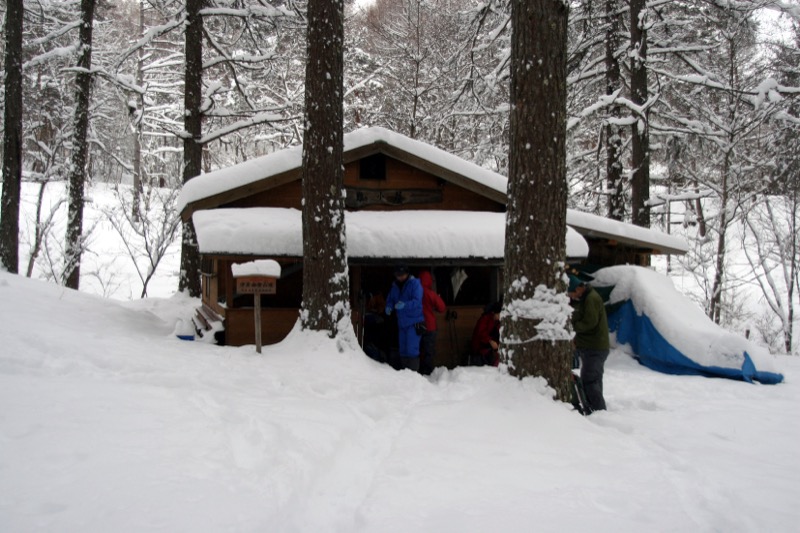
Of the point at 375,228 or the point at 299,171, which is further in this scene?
the point at 299,171

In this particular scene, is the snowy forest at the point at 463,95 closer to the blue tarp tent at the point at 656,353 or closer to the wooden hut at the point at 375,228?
the wooden hut at the point at 375,228

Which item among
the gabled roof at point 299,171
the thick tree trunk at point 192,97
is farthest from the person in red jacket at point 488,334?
the thick tree trunk at point 192,97

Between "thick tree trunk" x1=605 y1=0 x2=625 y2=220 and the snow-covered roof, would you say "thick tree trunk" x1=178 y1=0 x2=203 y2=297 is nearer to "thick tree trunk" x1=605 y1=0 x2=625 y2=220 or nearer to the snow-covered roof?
the snow-covered roof

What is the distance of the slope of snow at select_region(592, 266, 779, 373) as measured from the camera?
30.5 ft

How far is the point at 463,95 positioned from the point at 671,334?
31.5 ft

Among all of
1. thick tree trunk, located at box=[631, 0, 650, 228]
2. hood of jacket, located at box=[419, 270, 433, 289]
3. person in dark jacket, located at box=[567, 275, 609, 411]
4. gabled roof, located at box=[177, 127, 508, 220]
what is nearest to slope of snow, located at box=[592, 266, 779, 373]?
thick tree trunk, located at box=[631, 0, 650, 228]

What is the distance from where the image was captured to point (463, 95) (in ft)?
53.8

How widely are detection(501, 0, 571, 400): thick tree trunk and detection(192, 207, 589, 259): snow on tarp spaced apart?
380 cm

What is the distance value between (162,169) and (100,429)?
104ft

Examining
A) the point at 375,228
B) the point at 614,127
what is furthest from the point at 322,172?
the point at 614,127

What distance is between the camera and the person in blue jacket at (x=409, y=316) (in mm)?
8469

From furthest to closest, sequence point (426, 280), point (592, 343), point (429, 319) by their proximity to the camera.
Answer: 1. point (426, 280)
2. point (429, 319)
3. point (592, 343)

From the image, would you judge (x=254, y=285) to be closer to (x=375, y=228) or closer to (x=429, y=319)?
(x=375, y=228)

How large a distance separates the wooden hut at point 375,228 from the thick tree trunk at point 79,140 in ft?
12.4
